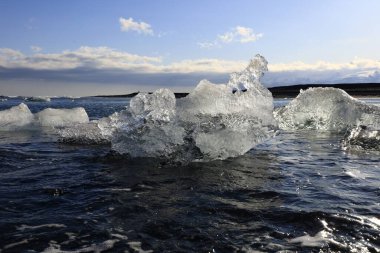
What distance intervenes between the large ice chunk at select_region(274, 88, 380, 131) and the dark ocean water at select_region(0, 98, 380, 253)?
9.27m

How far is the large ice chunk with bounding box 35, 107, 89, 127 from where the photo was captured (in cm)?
2025

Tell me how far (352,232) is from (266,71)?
20.9ft

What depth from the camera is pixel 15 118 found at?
1886 cm

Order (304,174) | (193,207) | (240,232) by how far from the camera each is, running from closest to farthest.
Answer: (240,232) < (193,207) < (304,174)

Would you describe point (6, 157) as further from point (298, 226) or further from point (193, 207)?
point (298, 226)

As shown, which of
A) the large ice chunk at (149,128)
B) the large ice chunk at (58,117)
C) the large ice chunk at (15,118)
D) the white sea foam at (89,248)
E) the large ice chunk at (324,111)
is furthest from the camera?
the large ice chunk at (58,117)

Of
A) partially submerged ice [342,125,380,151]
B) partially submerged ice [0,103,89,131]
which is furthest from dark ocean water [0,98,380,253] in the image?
partially submerged ice [0,103,89,131]

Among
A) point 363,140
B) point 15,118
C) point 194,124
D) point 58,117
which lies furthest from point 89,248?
point 58,117

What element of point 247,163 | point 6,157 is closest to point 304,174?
point 247,163

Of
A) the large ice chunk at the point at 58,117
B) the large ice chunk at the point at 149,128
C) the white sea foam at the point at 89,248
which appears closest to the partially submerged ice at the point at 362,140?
the large ice chunk at the point at 149,128

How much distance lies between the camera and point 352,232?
14.7 feet

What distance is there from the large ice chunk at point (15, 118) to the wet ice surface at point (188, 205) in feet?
32.3

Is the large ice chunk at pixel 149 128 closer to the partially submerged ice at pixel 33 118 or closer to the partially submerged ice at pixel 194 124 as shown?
the partially submerged ice at pixel 194 124

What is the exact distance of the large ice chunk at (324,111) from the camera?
58.6ft
